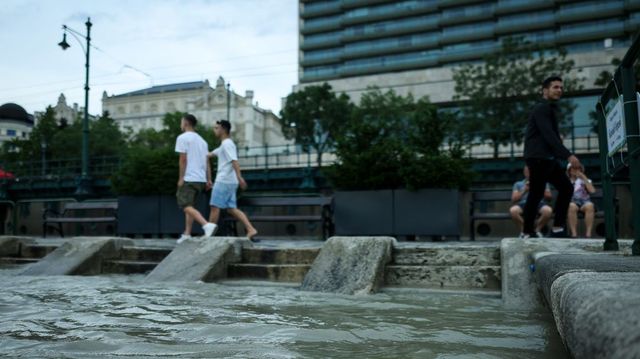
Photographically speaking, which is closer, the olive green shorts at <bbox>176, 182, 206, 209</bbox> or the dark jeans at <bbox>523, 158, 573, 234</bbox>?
the dark jeans at <bbox>523, 158, 573, 234</bbox>

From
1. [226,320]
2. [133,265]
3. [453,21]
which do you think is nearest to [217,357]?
[226,320]

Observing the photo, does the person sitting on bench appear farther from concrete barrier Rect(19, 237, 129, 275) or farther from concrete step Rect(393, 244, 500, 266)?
concrete barrier Rect(19, 237, 129, 275)

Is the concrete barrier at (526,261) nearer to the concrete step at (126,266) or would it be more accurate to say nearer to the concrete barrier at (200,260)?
the concrete barrier at (200,260)

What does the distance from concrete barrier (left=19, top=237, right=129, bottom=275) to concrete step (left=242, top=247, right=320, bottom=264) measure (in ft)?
6.14

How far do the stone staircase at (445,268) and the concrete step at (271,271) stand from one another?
0.98 meters

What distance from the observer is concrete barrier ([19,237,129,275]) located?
6250mm

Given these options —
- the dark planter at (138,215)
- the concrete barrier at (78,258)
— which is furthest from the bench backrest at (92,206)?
the concrete barrier at (78,258)

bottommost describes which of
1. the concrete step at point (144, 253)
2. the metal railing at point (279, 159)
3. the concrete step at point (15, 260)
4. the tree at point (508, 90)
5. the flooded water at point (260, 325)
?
the concrete step at point (15, 260)

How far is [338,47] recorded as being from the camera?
244 feet

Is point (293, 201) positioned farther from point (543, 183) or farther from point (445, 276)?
point (445, 276)

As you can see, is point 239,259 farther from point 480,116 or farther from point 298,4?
point 298,4

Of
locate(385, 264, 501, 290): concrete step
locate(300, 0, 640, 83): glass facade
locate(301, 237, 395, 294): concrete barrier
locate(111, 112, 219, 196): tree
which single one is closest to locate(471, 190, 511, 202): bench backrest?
locate(301, 237, 395, 294): concrete barrier

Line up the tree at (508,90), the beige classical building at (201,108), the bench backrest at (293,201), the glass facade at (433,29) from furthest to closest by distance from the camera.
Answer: the beige classical building at (201,108)
the glass facade at (433,29)
the tree at (508,90)
the bench backrest at (293,201)

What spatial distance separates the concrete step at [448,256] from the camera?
207 inches
